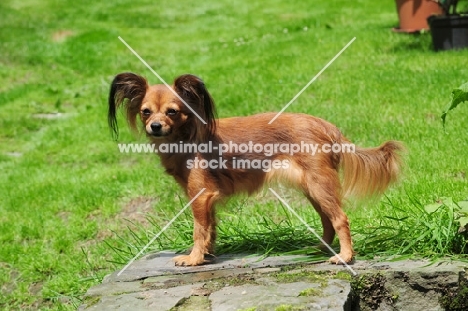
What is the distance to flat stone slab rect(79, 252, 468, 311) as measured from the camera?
339cm

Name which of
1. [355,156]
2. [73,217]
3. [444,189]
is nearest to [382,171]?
[355,156]

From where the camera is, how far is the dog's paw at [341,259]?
391cm

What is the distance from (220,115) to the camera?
884 cm

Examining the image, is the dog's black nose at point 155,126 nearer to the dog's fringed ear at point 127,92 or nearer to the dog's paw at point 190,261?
the dog's fringed ear at point 127,92

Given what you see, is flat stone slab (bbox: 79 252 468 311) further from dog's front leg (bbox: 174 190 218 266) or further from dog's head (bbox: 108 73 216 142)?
dog's head (bbox: 108 73 216 142)

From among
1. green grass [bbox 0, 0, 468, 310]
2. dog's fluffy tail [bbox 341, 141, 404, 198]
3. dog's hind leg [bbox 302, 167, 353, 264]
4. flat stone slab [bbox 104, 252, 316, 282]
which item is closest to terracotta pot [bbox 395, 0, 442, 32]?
green grass [bbox 0, 0, 468, 310]

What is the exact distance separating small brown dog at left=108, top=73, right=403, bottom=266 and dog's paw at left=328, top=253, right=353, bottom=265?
0.15 metres

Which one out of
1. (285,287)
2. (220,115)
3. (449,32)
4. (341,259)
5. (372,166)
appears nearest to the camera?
(285,287)

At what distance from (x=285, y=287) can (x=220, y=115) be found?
5442 mm

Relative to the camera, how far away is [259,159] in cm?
422

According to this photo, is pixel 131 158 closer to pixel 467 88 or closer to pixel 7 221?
pixel 7 221

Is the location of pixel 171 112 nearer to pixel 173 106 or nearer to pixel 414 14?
pixel 173 106

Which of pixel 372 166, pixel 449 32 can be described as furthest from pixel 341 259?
pixel 449 32

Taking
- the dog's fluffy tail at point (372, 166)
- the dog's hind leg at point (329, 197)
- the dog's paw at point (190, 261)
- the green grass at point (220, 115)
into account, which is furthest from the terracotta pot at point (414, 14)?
the dog's paw at point (190, 261)
